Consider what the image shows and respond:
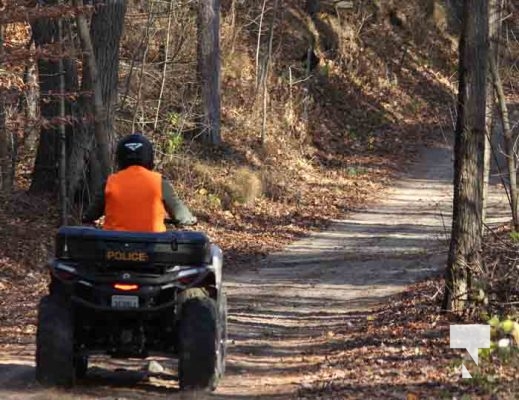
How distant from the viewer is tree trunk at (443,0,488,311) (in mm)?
11445

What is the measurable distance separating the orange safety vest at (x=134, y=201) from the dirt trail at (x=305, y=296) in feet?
4.63

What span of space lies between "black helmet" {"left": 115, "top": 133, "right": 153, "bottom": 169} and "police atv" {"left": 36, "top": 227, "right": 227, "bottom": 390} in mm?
627

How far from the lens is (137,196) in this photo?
8812 mm

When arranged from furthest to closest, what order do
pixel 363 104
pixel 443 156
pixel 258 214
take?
pixel 363 104
pixel 443 156
pixel 258 214

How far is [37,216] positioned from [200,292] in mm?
10933

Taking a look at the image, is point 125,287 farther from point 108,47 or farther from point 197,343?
point 108,47

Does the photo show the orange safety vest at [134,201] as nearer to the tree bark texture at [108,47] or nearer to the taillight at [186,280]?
the taillight at [186,280]

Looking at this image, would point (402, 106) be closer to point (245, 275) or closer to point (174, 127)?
point (174, 127)

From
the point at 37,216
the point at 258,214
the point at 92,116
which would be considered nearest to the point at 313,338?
the point at 92,116

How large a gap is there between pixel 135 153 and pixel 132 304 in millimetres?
1255

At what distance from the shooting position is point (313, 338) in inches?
488

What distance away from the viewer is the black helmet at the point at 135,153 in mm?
8844

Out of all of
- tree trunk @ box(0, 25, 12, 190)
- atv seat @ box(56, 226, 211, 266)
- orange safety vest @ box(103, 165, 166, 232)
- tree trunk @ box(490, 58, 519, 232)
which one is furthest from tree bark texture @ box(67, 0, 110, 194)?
atv seat @ box(56, 226, 211, 266)

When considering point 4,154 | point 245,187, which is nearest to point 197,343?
point 4,154
